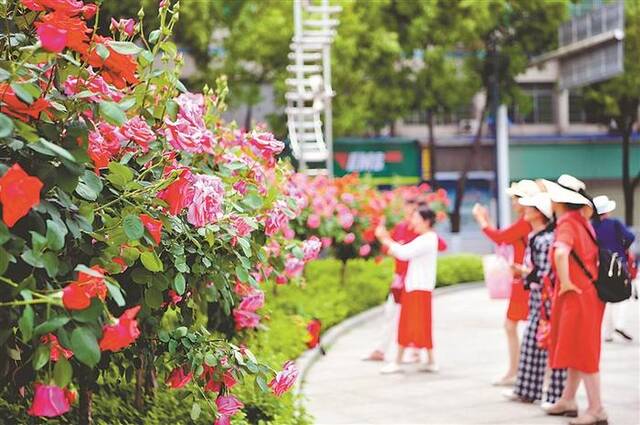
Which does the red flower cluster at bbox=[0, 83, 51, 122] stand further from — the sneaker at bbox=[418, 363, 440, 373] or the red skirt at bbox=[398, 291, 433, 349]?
the sneaker at bbox=[418, 363, 440, 373]

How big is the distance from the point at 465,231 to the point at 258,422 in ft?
116

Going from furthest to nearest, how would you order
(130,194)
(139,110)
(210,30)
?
(210,30)
(139,110)
(130,194)

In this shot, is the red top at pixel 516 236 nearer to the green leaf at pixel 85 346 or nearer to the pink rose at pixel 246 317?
the pink rose at pixel 246 317

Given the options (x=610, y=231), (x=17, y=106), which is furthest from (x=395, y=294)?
(x=17, y=106)

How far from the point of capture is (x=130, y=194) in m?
3.92

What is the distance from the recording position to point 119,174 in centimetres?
388

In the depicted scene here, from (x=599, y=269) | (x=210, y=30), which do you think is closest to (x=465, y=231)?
(x=210, y=30)

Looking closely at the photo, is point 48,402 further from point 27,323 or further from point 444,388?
point 444,388

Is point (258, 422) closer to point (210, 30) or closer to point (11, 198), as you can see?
point (11, 198)

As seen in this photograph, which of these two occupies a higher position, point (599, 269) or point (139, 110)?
point (139, 110)

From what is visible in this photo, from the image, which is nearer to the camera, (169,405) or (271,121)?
(169,405)

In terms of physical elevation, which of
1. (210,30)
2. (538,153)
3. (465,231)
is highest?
(210,30)

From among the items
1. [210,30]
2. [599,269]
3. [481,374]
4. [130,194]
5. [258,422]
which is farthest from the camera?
[210,30]

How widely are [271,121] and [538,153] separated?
516 inches
